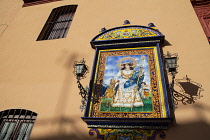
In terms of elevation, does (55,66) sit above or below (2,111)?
above

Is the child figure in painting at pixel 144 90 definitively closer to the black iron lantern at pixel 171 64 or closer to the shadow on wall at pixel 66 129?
the black iron lantern at pixel 171 64

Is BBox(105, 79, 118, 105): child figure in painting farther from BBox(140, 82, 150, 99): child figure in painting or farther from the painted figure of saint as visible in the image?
BBox(140, 82, 150, 99): child figure in painting

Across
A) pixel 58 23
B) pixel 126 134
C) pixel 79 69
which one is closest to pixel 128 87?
pixel 126 134

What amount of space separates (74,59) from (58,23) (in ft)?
7.83

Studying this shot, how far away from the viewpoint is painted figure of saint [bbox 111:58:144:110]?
11.4ft

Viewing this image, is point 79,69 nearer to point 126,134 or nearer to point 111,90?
point 111,90

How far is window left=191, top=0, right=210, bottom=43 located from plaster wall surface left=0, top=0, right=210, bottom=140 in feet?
1.18

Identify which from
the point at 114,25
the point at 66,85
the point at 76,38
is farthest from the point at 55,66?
the point at 114,25

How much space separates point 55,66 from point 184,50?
3.20m

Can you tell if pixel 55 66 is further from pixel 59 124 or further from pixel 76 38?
pixel 59 124

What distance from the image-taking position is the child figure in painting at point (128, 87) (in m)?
3.47

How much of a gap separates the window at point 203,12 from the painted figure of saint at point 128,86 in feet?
7.46

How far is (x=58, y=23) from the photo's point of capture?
6348mm

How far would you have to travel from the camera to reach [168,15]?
4.93 metres
